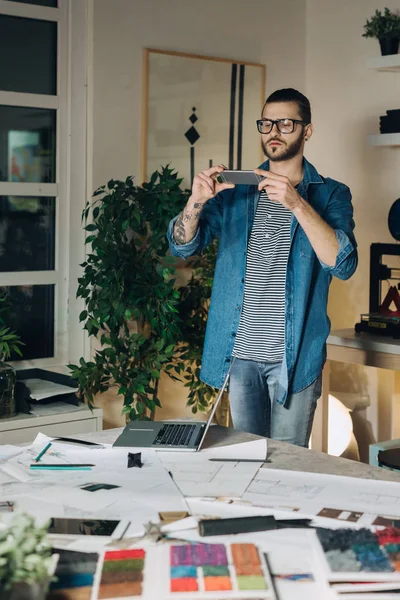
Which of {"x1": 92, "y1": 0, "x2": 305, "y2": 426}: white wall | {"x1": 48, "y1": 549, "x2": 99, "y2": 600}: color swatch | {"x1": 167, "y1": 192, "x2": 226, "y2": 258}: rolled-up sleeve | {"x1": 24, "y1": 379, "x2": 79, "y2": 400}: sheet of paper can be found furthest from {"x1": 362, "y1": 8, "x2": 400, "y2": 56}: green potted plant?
{"x1": 48, "y1": 549, "x2": 99, "y2": 600}: color swatch

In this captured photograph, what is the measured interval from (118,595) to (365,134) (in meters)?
3.41

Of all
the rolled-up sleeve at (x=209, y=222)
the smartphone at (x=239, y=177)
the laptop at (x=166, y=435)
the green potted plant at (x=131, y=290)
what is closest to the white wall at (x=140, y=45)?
the green potted plant at (x=131, y=290)

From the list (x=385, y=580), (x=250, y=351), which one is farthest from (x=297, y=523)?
(x=250, y=351)

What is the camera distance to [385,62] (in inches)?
154

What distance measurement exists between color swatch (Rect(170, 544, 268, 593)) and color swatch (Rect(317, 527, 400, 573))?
132 millimetres

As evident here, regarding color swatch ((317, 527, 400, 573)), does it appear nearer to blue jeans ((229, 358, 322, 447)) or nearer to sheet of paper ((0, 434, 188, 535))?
sheet of paper ((0, 434, 188, 535))

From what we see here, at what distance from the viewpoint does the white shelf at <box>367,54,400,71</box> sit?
153 inches

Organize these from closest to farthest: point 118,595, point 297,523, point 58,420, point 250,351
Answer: point 118,595, point 297,523, point 250,351, point 58,420

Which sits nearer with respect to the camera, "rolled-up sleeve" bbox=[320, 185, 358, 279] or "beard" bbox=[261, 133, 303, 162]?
"rolled-up sleeve" bbox=[320, 185, 358, 279]

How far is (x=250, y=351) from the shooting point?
2.70m

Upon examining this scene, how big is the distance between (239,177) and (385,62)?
171cm

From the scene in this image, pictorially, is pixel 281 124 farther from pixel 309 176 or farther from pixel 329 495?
pixel 329 495

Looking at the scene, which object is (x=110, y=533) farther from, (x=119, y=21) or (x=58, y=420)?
(x=119, y=21)

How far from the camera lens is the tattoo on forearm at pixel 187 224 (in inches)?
106
